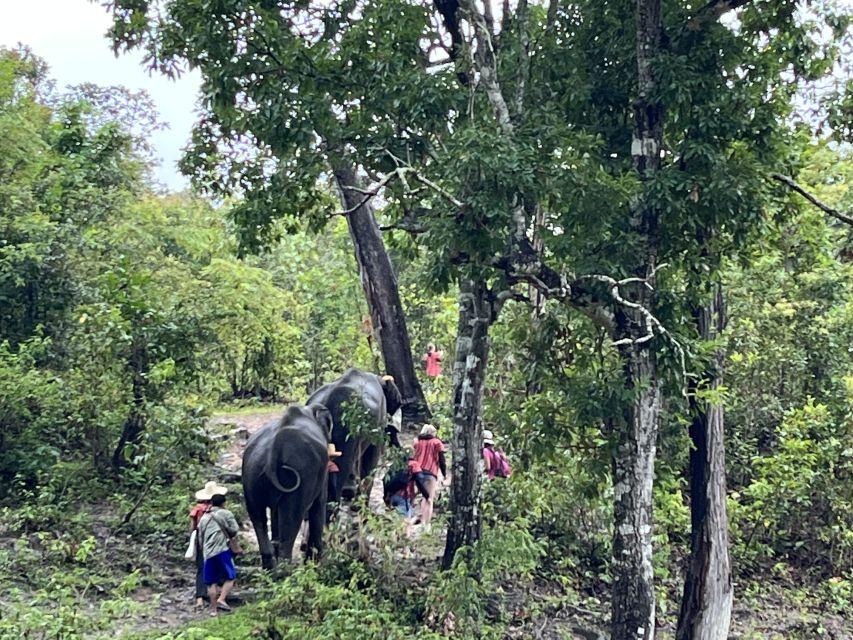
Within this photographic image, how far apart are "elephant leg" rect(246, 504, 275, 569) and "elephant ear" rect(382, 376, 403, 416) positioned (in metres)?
4.11

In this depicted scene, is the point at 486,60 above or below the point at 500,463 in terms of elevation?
above

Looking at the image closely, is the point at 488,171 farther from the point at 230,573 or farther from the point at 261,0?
the point at 230,573

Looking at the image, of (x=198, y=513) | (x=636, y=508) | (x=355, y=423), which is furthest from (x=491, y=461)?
(x=198, y=513)

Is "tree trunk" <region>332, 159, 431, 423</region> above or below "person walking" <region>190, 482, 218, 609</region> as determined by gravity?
above

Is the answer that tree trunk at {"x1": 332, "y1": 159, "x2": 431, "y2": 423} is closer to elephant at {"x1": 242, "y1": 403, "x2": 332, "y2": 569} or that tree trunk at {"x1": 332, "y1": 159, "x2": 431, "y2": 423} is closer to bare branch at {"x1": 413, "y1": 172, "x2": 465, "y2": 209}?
elephant at {"x1": 242, "y1": 403, "x2": 332, "y2": 569}

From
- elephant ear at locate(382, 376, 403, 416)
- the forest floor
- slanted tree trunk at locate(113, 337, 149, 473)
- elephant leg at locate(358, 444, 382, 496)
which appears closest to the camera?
the forest floor

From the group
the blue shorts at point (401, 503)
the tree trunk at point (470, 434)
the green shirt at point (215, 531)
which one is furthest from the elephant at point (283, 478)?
the blue shorts at point (401, 503)

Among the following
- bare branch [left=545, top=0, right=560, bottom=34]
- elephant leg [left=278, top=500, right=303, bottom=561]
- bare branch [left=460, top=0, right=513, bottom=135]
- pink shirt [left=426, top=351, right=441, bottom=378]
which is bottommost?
elephant leg [left=278, top=500, right=303, bottom=561]

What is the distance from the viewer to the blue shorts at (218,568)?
7729 mm

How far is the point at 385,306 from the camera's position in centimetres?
1553

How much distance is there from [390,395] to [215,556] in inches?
213

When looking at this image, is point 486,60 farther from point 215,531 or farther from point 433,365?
point 433,365

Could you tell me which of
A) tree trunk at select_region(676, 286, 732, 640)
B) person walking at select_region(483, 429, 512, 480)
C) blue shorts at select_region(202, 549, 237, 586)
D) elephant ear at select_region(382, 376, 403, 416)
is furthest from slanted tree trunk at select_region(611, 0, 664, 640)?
elephant ear at select_region(382, 376, 403, 416)

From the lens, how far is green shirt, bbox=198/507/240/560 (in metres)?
7.66
